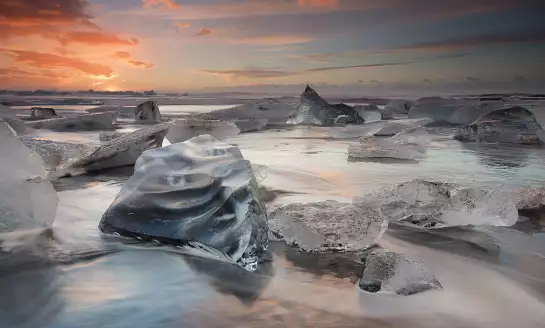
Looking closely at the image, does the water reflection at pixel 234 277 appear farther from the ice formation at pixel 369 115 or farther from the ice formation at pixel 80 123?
the ice formation at pixel 369 115

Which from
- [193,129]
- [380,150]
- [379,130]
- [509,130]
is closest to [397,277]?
[380,150]

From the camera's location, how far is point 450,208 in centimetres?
100

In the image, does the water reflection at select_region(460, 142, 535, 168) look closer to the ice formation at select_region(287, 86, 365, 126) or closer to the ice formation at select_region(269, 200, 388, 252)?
the ice formation at select_region(269, 200, 388, 252)

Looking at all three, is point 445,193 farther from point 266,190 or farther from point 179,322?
point 179,322

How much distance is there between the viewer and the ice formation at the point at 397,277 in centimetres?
67

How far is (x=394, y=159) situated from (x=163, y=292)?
1.60 m

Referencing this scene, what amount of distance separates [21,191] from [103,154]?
76 cm

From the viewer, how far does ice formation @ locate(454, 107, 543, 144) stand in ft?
9.61

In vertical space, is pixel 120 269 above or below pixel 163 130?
below

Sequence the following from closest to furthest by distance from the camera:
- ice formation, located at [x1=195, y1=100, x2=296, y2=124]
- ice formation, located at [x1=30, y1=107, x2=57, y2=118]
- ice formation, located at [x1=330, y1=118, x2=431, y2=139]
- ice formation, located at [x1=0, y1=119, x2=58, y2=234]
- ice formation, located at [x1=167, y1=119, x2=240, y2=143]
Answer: ice formation, located at [x1=0, y1=119, x2=58, y2=234] < ice formation, located at [x1=167, y1=119, x2=240, y2=143] < ice formation, located at [x1=330, y1=118, x2=431, y2=139] < ice formation, located at [x1=195, y1=100, x2=296, y2=124] < ice formation, located at [x1=30, y1=107, x2=57, y2=118]

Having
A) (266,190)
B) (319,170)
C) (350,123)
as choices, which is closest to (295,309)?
(266,190)

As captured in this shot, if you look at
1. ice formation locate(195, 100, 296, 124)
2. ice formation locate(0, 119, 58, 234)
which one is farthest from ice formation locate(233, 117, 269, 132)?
ice formation locate(0, 119, 58, 234)

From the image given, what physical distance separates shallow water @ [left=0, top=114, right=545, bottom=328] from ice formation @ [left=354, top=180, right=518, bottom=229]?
30mm

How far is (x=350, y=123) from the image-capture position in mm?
4383
